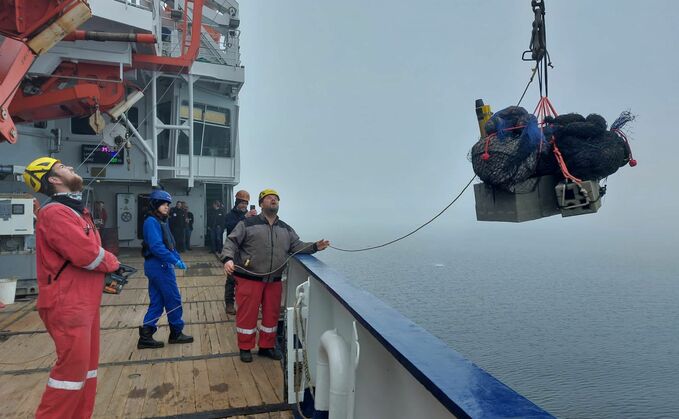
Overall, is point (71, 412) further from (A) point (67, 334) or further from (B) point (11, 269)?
(B) point (11, 269)

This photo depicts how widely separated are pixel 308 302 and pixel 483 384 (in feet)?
Answer: 6.82

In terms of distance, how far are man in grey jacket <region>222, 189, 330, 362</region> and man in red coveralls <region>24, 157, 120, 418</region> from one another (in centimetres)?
152

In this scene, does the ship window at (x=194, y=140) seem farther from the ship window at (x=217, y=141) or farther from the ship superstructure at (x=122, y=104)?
the ship window at (x=217, y=141)

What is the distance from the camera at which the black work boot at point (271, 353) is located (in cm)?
447

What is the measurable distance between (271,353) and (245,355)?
0.81 feet

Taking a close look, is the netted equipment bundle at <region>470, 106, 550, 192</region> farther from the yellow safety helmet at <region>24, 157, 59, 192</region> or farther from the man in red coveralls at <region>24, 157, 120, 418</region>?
the yellow safety helmet at <region>24, 157, 59, 192</region>

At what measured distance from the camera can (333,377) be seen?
7.74 feet

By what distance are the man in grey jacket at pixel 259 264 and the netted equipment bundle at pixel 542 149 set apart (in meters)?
1.97

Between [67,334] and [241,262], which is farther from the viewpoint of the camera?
[241,262]

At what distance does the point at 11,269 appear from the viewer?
24.5 ft

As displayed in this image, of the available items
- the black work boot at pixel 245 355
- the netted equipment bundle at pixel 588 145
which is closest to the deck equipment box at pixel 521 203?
the netted equipment bundle at pixel 588 145

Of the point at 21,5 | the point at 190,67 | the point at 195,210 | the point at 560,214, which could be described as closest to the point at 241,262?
the point at 560,214

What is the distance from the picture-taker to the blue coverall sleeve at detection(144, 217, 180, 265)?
15.0ft

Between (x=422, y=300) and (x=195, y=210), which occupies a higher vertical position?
(x=195, y=210)
